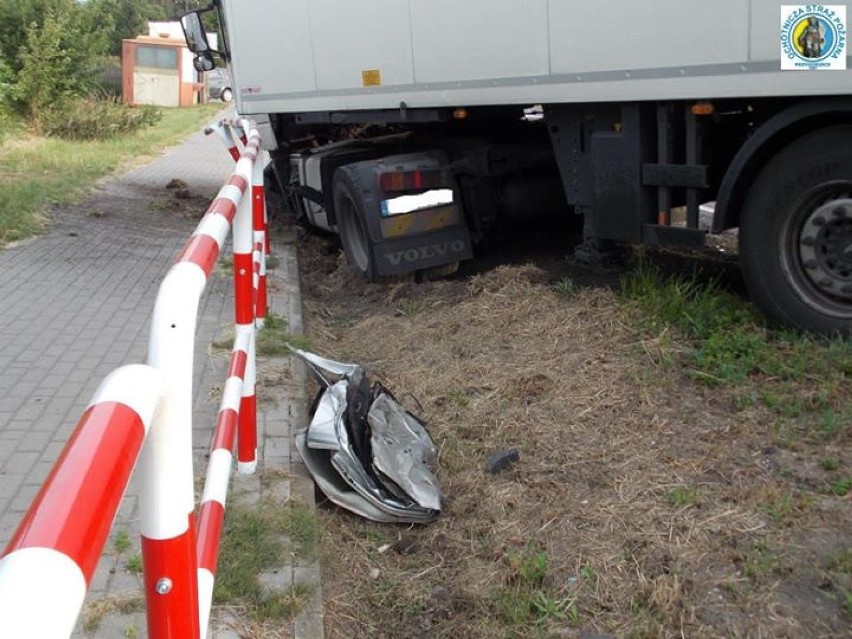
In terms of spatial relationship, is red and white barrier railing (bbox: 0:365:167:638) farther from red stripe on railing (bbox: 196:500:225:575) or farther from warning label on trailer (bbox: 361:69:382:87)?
warning label on trailer (bbox: 361:69:382:87)

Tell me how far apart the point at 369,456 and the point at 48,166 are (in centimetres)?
1335

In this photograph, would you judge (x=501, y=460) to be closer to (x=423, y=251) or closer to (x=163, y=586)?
(x=163, y=586)

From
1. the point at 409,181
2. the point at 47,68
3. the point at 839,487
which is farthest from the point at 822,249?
the point at 47,68

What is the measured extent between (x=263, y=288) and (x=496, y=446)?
2579mm

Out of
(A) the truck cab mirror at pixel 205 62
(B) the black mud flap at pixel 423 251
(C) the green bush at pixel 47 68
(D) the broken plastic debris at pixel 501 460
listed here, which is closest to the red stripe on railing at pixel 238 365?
(D) the broken plastic debris at pixel 501 460

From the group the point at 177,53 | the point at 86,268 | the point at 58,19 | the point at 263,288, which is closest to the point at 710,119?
the point at 263,288

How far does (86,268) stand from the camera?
888 cm

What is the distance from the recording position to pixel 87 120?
21.3 metres

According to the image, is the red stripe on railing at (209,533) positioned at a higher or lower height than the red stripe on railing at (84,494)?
lower

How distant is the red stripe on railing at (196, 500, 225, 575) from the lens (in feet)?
8.14

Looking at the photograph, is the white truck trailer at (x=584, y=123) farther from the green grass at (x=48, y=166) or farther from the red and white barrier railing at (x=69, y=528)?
the red and white barrier railing at (x=69, y=528)

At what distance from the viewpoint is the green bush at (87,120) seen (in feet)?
69.3

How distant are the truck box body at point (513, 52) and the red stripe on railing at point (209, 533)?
3.67 meters

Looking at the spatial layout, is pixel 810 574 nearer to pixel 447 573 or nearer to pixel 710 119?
pixel 447 573
